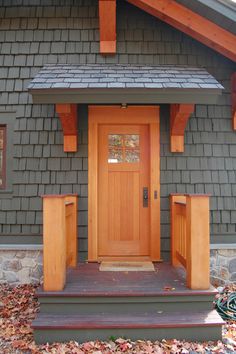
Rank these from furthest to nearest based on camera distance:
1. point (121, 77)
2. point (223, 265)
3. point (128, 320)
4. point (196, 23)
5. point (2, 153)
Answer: point (2, 153) → point (223, 265) → point (196, 23) → point (121, 77) → point (128, 320)

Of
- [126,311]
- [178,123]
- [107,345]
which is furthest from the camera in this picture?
[178,123]

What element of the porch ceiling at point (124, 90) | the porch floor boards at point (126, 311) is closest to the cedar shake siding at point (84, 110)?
the porch ceiling at point (124, 90)

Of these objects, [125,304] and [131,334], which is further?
[125,304]

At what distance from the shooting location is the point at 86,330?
2.80 m

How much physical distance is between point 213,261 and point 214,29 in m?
3.02

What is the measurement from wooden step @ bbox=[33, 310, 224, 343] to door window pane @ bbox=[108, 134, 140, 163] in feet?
7.07

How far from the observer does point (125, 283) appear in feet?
10.9

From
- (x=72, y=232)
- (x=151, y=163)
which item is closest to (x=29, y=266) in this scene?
(x=72, y=232)

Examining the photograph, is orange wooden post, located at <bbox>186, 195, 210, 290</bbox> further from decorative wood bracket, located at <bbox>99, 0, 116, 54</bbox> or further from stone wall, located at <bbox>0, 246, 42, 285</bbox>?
decorative wood bracket, located at <bbox>99, 0, 116, 54</bbox>

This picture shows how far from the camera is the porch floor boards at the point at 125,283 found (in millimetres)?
3020

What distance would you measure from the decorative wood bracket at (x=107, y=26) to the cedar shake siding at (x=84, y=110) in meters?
0.12

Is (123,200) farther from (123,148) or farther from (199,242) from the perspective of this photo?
(199,242)

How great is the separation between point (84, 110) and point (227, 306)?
3004mm

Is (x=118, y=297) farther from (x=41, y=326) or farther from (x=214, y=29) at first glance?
(x=214, y=29)
